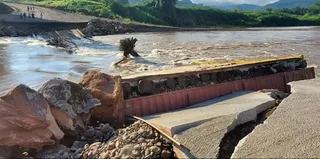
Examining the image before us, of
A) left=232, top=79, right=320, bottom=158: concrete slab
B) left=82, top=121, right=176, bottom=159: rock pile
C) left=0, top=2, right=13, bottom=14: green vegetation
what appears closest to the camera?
left=232, top=79, right=320, bottom=158: concrete slab

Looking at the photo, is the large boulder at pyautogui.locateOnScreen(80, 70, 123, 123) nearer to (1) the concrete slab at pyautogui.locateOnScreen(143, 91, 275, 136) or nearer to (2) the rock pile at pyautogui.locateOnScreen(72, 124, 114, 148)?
(2) the rock pile at pyautogui.locateOnScreen(72, 124, 114, 148)

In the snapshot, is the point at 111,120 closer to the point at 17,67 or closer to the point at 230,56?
the point at 17,67

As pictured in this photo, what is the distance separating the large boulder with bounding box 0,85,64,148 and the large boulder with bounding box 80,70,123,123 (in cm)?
133

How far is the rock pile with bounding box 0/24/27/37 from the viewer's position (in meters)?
33.5

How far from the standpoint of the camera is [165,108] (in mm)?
7426

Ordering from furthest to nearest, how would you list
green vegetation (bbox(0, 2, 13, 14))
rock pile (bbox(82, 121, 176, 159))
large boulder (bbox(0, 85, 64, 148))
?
green vegetation (bbox(0, 2, 13, 14)) < large boulder (bbox(0, 85, 64, 148)) < rock pile (bbox(82, 121, 176, 159))

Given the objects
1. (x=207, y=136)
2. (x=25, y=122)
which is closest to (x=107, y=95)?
(x=25, y=122)

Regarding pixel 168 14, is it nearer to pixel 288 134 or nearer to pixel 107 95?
pixel 107 95

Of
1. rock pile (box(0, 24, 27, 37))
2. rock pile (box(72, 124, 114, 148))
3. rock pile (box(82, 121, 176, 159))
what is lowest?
rock pile (box(72, 124, 114, 148))

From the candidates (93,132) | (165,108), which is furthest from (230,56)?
(93,132)

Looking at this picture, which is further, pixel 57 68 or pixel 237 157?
pixel 57 68

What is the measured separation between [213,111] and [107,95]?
6.60ft

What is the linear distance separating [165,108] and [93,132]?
1.85 m

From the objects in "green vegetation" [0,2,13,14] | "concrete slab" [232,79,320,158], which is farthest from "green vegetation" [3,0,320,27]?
"concrete slab" [232,79,320,158]
